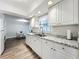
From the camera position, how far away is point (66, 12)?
1.70 metres

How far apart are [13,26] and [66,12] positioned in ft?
21.0

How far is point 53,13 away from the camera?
2240 millimetres

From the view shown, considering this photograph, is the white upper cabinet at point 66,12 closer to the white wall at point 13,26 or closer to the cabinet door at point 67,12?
the cabinet door at point 67,12

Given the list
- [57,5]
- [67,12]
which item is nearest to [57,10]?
[57,5]

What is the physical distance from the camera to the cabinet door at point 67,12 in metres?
1.56

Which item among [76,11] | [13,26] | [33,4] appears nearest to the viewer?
[76,11]

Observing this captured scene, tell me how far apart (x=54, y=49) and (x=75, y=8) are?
1.10m

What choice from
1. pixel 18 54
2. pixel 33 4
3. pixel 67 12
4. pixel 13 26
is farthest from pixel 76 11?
pixel 13 26

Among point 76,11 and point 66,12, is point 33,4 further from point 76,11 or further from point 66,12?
point 76,11

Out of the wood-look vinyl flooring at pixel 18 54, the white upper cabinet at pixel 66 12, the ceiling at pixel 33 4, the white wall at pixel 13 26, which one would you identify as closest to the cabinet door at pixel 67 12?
the white upper cabinet at pixel 66 12

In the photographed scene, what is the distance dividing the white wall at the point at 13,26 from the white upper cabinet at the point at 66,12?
5.73 meters

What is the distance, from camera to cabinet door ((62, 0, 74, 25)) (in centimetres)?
156

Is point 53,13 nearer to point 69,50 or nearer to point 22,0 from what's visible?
point 69,50

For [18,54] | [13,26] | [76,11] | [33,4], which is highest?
[33,4]
